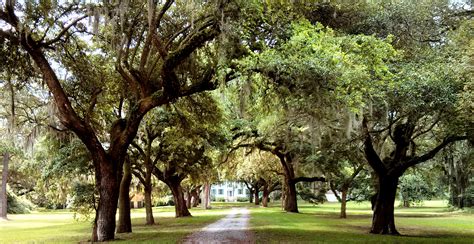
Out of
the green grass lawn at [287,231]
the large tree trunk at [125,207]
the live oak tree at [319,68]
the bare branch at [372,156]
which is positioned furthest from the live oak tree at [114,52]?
the bare branch at [372,156]

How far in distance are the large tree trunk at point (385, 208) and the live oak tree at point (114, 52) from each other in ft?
31.4

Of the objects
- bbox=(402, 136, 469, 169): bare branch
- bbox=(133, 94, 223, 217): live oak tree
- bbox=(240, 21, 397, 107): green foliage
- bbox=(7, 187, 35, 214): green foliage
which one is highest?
bbox=(240, 21, 397, 107): green foliage

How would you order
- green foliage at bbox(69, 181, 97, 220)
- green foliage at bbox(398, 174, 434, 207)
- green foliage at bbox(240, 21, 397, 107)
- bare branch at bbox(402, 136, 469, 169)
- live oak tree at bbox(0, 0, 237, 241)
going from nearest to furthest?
green foliage at bbox(240, 21, 397, 107)
live oak tree at bbox(0, 0, 237, 241)
green foliage at bbox(69, 181, 97, 220)
bare branch at bbox(402, 136, 469, 169)
green foliage at bbox(398, 174, 434, 207)

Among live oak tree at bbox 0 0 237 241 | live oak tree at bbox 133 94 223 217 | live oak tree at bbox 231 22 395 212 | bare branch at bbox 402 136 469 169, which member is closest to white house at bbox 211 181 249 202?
live oak tree at bbox 133 94 223 217

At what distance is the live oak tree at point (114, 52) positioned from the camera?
1266 cm

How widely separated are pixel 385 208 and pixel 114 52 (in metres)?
12.8

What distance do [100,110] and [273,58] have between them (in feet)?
33.0

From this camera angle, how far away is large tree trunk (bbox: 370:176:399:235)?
19.2m

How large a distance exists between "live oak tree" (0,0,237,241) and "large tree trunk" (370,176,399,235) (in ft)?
31.4

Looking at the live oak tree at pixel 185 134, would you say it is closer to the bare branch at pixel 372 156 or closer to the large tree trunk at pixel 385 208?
the bare branch at pixel 372 156

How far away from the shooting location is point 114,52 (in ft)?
47.8

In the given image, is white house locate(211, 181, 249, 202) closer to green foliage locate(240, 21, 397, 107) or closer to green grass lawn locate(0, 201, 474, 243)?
green grass lawn locate(0, 201, 474, 243)

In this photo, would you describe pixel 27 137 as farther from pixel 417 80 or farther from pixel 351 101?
pixel 417 80

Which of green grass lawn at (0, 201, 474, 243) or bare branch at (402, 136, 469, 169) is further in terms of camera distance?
bare branch at (402, 136, 469, 169)
